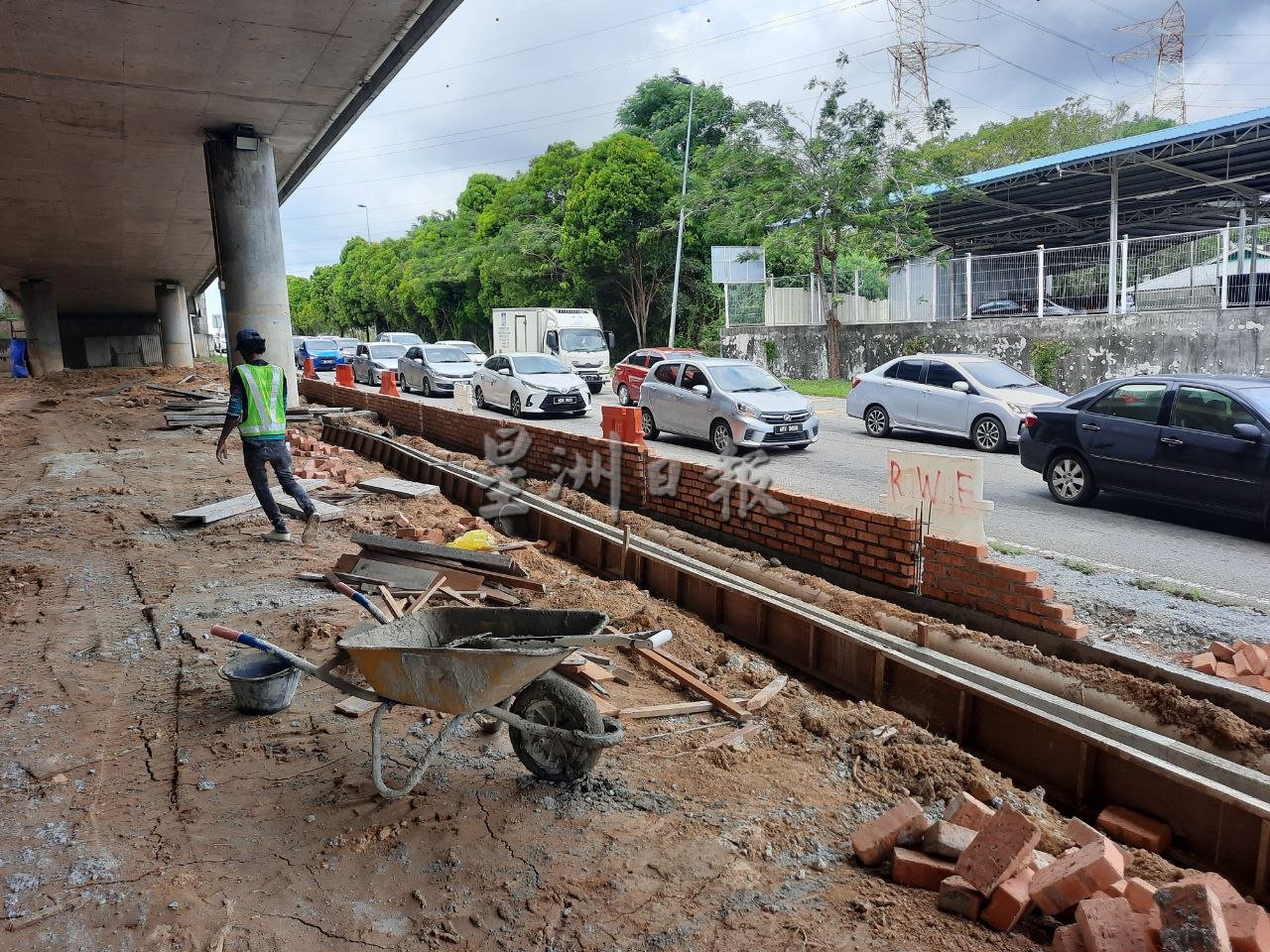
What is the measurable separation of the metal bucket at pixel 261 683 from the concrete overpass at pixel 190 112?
8.09 meters

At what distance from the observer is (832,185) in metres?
25.0

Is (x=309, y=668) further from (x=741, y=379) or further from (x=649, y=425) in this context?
(x=649, y=425)

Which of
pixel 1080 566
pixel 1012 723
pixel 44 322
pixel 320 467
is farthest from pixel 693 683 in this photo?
pixel 44 322

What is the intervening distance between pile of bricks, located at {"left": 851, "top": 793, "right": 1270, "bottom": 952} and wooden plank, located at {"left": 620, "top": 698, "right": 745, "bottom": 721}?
1.34 m

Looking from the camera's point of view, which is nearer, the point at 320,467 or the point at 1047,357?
the point at 320,467

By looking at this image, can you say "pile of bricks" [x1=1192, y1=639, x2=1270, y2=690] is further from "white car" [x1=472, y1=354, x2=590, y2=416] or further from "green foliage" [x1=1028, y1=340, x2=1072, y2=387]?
"green foliage" [x1=1028, y1=340, x2=1072, y2=387]

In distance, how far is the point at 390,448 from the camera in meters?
14.2

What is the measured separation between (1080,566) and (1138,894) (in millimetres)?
4954

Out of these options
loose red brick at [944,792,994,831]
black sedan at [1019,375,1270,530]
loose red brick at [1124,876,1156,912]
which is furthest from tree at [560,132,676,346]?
loose red brick at [1124,876,1156,912]

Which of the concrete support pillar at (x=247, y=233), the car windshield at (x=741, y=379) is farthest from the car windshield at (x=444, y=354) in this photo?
the car windshield at (x=741, y=379)

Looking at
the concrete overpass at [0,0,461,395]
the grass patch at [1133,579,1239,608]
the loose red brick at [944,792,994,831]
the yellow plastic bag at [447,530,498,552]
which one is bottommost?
the grass patch at [1133,579,1239,608]

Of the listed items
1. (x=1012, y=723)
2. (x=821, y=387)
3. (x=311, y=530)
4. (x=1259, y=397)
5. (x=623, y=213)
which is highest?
(x=623, y=213)

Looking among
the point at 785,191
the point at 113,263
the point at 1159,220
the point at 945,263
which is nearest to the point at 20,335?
the point at 113,263

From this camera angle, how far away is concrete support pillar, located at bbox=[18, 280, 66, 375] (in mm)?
36125
